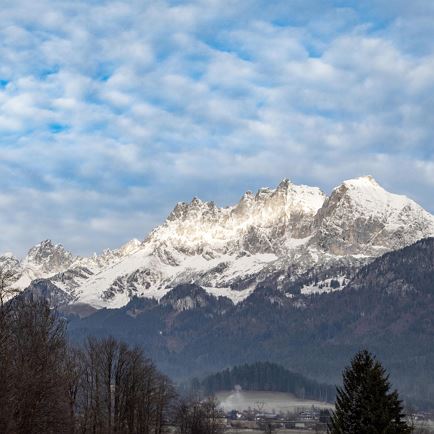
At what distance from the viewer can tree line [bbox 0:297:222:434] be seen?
231 ft

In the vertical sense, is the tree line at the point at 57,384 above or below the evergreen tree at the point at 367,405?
above

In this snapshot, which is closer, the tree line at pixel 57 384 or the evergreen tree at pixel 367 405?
the evergreen tree at pixel 367 405

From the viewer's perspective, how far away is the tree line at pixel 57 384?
70.4 metres

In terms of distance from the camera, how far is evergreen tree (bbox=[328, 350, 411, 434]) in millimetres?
70062

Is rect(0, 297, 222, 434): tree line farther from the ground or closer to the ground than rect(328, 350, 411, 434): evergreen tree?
farther from the ground

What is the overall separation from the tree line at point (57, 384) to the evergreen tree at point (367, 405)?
74.0 ft

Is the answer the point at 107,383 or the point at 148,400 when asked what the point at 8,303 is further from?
the point at 148,400

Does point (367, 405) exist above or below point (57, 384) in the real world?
below

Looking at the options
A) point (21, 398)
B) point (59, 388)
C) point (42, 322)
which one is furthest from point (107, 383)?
point (21, 398)

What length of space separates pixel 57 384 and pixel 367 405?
25.2 meters

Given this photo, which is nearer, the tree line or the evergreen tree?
the evergreen tree

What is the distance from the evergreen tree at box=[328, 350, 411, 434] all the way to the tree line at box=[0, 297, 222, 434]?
2255 centimetres

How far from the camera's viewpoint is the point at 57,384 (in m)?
76.5

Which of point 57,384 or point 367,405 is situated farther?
point 57,384
